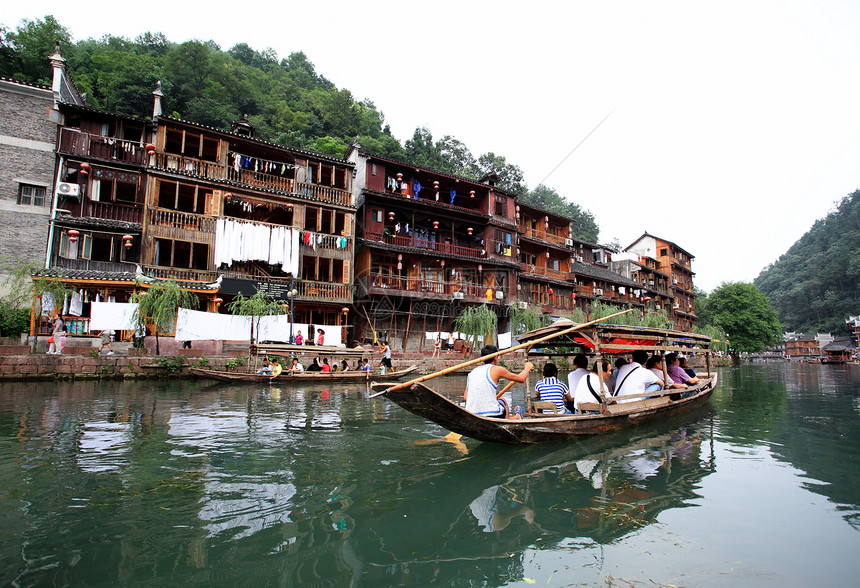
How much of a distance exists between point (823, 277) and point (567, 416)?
8582 cm

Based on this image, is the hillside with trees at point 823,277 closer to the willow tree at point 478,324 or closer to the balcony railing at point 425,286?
the balcony railing at point 425,286

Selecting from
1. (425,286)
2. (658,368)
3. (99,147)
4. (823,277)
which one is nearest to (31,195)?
(99,147)

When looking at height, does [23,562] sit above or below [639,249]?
below

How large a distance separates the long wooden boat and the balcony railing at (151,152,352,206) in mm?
9645

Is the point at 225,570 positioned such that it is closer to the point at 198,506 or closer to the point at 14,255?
the point at 198,506

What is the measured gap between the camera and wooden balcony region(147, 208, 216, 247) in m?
20.0

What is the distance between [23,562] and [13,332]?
18.4m

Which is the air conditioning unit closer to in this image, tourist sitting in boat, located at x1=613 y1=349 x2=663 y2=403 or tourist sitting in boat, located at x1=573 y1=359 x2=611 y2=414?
tourist sitting in boat, located at x1=573 y1=359 x2=611 y2=414

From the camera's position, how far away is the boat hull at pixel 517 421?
582 centimetres

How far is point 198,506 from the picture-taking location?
14.4ft

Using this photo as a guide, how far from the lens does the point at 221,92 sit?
38.1m

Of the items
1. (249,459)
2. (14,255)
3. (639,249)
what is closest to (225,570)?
(249,459)

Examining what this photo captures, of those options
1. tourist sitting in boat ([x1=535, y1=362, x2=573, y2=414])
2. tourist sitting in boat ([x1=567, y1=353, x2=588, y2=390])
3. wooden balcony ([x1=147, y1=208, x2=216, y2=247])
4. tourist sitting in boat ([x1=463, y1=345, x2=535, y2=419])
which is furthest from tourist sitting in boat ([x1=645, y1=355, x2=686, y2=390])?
wooden balcony ([x1=147, y1=208, x2=216, y2=247])

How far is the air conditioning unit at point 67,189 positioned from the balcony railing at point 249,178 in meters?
3.09
